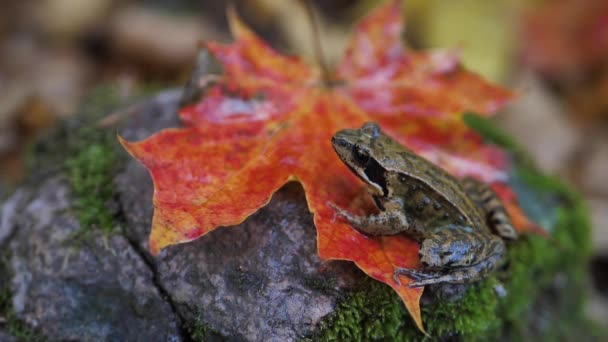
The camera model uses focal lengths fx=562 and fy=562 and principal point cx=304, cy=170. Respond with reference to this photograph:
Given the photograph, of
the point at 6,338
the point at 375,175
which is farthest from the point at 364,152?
the point at 6,338

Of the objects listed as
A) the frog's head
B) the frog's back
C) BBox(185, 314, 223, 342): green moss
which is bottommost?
BBox(185, 314, 223, 342): green moss

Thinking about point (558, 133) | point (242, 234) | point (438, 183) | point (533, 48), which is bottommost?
point (558, 133)

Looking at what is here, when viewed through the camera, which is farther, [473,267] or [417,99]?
[417,99]

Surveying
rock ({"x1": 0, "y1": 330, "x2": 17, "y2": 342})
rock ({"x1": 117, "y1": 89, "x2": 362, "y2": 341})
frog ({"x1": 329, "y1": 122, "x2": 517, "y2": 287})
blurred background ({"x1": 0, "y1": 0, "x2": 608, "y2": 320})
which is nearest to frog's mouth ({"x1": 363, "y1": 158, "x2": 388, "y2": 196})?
frog ({"x1": 329, "y1": 122, "x2": 517, "y2": 287})

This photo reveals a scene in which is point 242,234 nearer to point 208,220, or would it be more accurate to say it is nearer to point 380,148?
point 208,220

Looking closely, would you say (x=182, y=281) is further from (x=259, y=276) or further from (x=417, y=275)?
(x=417, y=275)

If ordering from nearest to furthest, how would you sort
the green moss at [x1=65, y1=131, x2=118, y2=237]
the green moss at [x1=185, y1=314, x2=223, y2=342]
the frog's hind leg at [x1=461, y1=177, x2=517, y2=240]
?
1. the green moss at [x1=185, y1=314, x2=223, y2=342]
2. the green moss at [x1=65, y1=131, x2=118, y2=237]
3. the frog's hind leg at [x1=461, y1=177, x2=517, y2=240]

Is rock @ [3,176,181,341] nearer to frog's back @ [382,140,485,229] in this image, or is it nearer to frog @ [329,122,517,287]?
frog @ [329,122,517,287]

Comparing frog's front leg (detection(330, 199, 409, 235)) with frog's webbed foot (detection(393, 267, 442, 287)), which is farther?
frog's front leg (detection(330, 199, 409, 235))

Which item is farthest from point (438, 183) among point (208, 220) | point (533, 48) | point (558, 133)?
point (533, 48)
